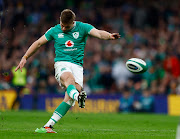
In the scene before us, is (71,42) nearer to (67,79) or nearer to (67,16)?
Result: (67,16)

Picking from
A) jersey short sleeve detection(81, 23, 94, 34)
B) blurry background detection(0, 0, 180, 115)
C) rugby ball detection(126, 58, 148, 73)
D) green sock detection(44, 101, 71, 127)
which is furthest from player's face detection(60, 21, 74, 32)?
blurry background detection(0, 0, 180, 115)

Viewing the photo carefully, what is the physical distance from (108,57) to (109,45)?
3.71ft

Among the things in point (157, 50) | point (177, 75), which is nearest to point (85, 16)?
point (157, 50)

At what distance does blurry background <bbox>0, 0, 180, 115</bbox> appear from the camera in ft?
63.8

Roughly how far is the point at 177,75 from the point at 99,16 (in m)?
5.75

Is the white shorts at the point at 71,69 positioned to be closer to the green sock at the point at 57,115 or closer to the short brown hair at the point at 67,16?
the green sock at the point at 57,115

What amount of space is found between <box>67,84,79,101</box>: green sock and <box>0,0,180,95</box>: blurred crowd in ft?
33.2

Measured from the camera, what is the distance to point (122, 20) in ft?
77.5

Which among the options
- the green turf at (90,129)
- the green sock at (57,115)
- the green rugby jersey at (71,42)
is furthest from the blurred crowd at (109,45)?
the green sock at (57,115)

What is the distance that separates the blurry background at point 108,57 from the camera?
19.4 meters

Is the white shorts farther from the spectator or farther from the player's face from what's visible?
the spectator

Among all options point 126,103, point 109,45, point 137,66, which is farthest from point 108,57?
point 137,66

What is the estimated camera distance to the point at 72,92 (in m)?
7.91

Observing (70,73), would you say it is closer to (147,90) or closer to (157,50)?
(147,90)
